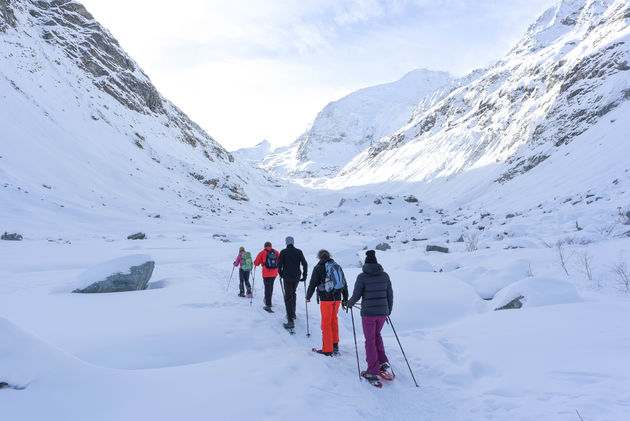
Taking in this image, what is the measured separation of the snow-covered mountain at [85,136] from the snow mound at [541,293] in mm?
23859

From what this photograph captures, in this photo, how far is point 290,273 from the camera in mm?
7695

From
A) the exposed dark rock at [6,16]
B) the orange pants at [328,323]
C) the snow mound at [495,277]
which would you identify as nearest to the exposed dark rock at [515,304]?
the snow mound at [495,277]

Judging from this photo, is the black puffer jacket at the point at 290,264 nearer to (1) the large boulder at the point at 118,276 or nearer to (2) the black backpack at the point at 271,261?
(2) the black backpack at the point at 271,261

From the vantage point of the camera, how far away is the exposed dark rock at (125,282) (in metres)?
8.75

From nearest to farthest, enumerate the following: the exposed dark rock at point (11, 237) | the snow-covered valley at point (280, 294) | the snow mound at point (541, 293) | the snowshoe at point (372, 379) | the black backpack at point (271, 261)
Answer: the snow-covered valley at point (280, 294) < the snowshoe at point (372, 379) < the snow mound at point (541, 293) < the black backpack at point (271, 261) < the exposed dark rock at point (11, 237)

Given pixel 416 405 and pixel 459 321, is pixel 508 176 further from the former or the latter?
pixel 416 405

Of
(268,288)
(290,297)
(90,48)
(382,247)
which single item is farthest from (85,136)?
(290,297)

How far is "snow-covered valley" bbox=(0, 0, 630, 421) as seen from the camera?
408 centimetres

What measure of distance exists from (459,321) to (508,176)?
35.5m

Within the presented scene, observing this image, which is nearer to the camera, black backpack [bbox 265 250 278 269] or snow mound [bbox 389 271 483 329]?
snow mound [bbox 389 271 483 329]

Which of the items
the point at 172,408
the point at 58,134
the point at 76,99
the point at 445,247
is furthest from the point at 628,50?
the point at 76,99

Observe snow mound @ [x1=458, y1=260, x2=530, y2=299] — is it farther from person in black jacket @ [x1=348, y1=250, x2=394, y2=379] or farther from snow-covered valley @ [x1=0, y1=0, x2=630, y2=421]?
person in black jacket @ [x1=348, y1=250, x2=394, y2=379]

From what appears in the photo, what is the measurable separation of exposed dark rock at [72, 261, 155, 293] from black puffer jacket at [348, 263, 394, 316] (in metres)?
6.69

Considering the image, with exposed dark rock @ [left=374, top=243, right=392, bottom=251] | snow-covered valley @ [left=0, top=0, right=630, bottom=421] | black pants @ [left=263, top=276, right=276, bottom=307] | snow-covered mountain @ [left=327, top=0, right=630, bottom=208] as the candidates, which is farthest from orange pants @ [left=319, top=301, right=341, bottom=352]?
snow-covered mountain @ [left=327, top=0, right=630, bottom=208]
